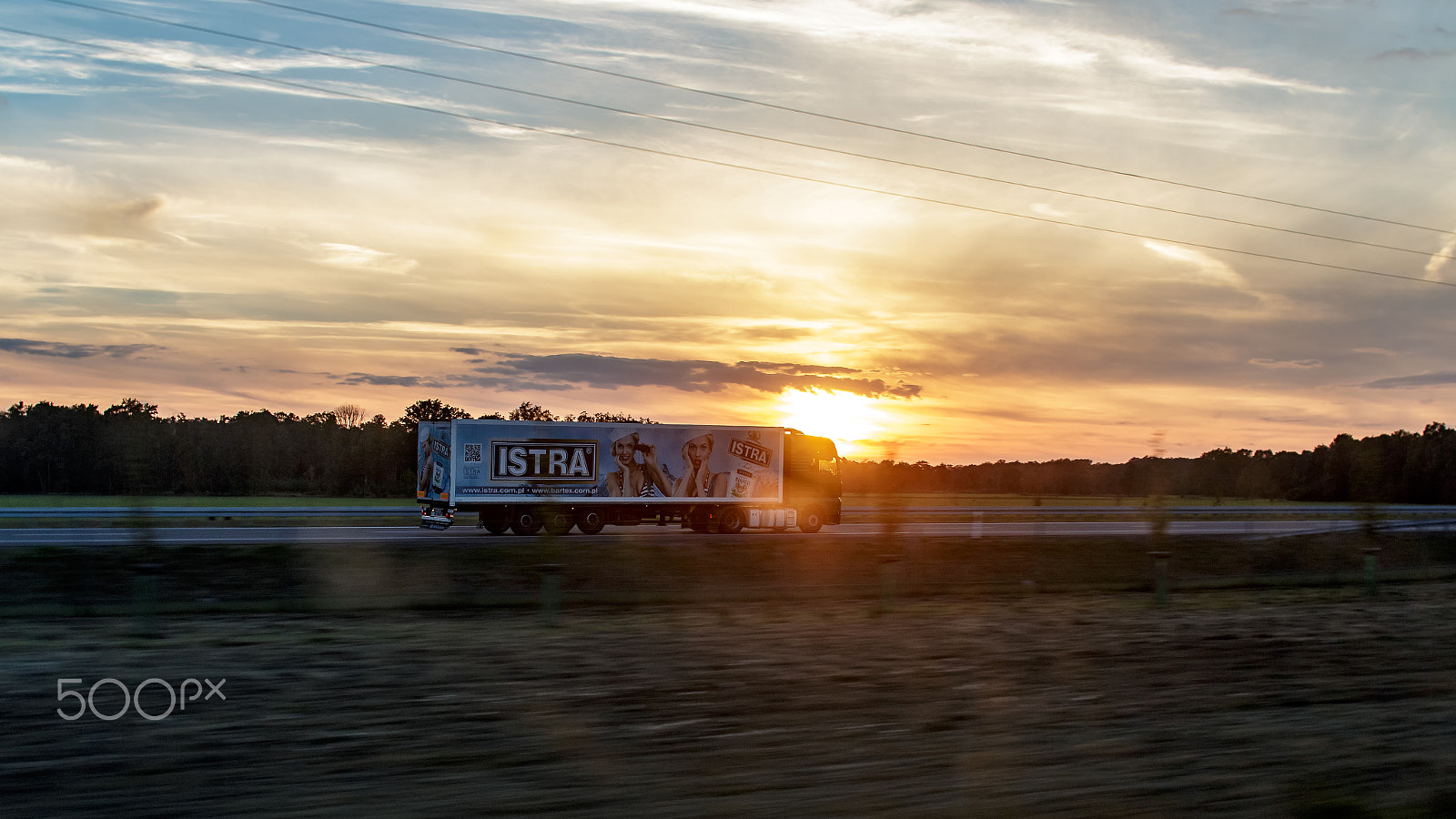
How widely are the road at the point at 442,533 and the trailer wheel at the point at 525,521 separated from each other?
1.40 metres

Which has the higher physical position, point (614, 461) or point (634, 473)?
point (614, 461)

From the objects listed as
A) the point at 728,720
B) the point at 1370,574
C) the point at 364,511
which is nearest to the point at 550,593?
the point at 728,720

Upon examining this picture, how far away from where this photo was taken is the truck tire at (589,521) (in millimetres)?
33312

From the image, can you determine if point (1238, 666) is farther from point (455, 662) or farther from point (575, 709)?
point (455, 662)

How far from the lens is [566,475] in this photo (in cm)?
3319

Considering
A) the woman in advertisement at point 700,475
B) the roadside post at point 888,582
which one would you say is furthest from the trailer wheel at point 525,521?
the roadside post at point 888,582

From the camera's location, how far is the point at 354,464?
87.9 metres

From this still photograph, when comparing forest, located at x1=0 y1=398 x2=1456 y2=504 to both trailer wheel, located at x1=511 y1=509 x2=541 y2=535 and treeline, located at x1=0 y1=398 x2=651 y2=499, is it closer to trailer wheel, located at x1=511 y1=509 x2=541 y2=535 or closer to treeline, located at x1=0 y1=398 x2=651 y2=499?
treeline, located at x1=0 y1=398 x2=651 y2=499

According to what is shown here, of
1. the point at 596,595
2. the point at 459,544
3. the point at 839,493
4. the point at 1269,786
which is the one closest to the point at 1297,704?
the point at 1269,786

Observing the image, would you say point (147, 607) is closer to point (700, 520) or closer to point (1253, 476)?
point (700, 520)

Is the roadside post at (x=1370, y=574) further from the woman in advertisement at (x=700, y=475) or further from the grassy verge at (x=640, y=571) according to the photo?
the woman in advertisement at (x=700, y=475)

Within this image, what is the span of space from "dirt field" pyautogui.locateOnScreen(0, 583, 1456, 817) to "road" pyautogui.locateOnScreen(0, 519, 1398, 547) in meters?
9.21

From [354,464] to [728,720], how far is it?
8677 cm

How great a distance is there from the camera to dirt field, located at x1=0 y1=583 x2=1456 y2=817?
5582mm
